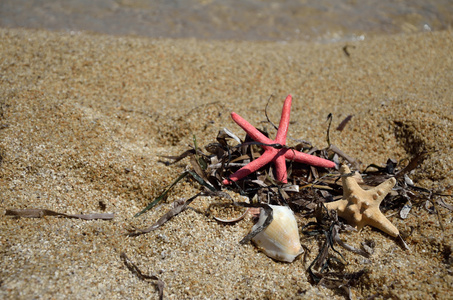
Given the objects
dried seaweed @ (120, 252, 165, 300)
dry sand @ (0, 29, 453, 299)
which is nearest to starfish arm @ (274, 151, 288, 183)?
dry sand @ (0, 29, 453, 299)

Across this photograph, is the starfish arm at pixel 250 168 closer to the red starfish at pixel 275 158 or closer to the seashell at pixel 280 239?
the red starfish at pixel 275 158

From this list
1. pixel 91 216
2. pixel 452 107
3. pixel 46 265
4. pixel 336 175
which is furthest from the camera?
pixel 452 107

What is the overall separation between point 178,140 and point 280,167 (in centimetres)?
118

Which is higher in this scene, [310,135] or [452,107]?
[452,107]

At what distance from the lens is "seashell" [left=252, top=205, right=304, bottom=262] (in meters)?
2.19

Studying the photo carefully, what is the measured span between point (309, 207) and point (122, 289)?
1.41 metres

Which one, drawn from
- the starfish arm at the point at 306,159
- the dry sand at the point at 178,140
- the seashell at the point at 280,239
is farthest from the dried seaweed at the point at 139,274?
the starfish arm at the point at 306,159

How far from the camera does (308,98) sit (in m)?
4.13

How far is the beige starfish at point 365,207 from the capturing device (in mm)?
2332

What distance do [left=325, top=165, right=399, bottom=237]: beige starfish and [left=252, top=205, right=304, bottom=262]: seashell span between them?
0.37 metres

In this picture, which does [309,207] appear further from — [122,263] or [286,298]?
[122,263]

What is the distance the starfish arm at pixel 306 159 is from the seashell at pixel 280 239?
1.84 feet

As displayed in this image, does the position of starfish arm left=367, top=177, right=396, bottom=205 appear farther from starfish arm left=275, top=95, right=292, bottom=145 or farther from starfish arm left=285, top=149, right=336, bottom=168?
starfish arm left=275, top=95, right=292, bottom=145

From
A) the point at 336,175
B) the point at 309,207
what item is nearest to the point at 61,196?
the point at 309,207
